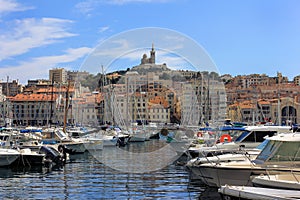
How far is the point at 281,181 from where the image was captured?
12984 mm

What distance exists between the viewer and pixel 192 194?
18.9 metres

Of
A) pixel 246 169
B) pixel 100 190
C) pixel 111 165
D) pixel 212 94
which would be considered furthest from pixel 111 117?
pixel 246 169

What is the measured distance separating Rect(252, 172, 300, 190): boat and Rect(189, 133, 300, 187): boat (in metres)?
0.96

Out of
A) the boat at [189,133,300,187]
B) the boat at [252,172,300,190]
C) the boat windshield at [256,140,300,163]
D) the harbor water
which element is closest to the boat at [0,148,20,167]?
the harbor water

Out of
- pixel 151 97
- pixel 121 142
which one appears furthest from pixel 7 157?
pixel 121 142

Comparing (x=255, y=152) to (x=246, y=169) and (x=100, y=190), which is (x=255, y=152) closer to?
(x=246, y=169)

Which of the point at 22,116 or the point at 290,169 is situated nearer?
the point at 290,169

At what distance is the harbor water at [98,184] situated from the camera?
62.0ft

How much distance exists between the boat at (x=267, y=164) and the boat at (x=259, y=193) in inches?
119

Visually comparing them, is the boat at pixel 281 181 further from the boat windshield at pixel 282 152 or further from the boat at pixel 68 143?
the boat at pixel 68 143

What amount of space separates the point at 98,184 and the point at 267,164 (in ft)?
28.2

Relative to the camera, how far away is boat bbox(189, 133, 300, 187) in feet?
51.5

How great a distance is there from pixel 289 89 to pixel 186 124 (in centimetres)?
12121

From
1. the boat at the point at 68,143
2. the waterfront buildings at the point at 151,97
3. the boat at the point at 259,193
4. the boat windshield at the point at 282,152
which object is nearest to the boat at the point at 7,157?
the waterfront buildings at the point at 151,97
